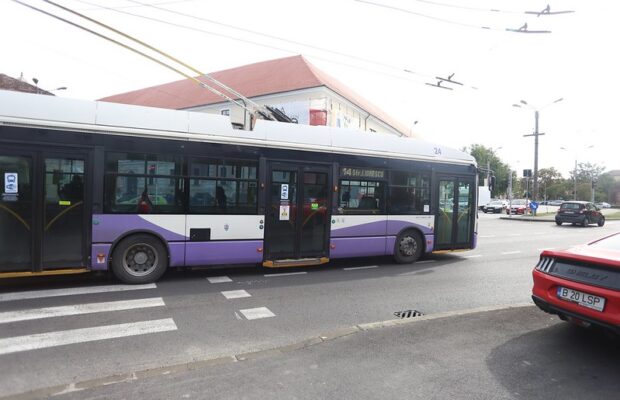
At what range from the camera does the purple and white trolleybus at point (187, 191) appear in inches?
263

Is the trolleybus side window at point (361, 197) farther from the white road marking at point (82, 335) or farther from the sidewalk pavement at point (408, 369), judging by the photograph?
the white road marking at point (82, 335)

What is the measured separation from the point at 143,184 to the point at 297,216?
123 inches

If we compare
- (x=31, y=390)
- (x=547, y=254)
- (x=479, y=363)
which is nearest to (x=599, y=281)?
(x=547, y=254)

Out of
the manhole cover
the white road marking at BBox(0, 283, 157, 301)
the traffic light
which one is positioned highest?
the traffic light

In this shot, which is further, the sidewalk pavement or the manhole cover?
the manhole cover

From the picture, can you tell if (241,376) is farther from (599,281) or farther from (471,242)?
(471,242)

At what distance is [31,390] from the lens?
3.50 m

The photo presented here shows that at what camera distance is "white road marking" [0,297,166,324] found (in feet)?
17.9

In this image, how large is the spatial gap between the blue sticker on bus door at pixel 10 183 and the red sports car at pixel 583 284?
776 centimetres

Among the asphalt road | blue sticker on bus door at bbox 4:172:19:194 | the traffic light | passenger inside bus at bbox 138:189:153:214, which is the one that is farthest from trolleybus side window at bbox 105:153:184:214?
the traffic light

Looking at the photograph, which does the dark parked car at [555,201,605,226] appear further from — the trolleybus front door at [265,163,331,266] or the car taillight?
the car taillight

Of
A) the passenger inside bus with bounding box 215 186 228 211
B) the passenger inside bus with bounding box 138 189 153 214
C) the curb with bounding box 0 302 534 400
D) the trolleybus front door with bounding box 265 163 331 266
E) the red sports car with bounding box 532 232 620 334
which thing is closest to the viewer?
the curb with bounding box 0 302 534 400

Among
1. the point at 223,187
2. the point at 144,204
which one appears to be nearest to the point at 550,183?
the point at 223,187

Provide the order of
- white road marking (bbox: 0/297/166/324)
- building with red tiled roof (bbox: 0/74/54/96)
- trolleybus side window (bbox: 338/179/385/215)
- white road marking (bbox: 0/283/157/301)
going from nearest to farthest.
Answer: white road marking (bbox: 0/297/166/324)
white road marking (bbox: 0/283/157/301)
trolleybus side window (bbox: 338/179/385/215)
building with red tiled roof (bbox: 0/74/54/96)
